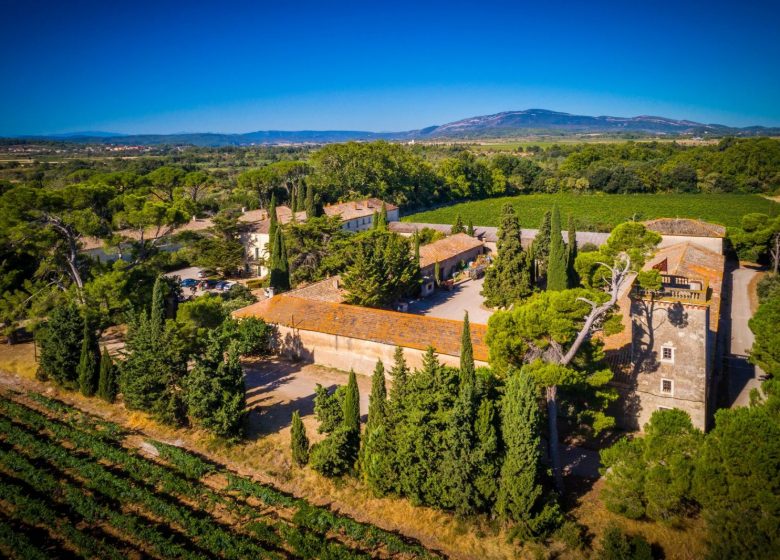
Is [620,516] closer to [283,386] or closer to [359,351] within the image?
[359,351]

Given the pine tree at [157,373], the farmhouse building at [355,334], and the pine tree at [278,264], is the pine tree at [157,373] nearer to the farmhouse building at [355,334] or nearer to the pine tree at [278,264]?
the farmhouse building at [355,334]

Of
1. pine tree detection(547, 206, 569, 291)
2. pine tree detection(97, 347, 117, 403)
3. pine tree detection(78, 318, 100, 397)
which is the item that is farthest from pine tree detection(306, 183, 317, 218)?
pine tree detection(97, 347, 117, 403)

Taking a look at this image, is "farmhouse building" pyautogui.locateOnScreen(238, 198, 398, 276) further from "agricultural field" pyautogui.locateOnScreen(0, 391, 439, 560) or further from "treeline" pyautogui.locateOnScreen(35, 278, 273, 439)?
"agricultural field" pyautogui.locateOnScreen(0, 391, 439, 560)

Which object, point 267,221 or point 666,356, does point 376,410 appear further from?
point 267,221

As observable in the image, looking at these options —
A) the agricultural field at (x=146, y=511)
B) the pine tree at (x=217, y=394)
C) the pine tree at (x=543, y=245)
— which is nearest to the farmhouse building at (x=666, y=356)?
the agricultural field at (x=146, y=511)

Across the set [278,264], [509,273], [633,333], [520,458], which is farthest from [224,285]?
[520,458]

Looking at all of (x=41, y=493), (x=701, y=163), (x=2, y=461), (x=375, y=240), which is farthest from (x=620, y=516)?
(x=701, y=163)

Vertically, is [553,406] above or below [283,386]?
above
